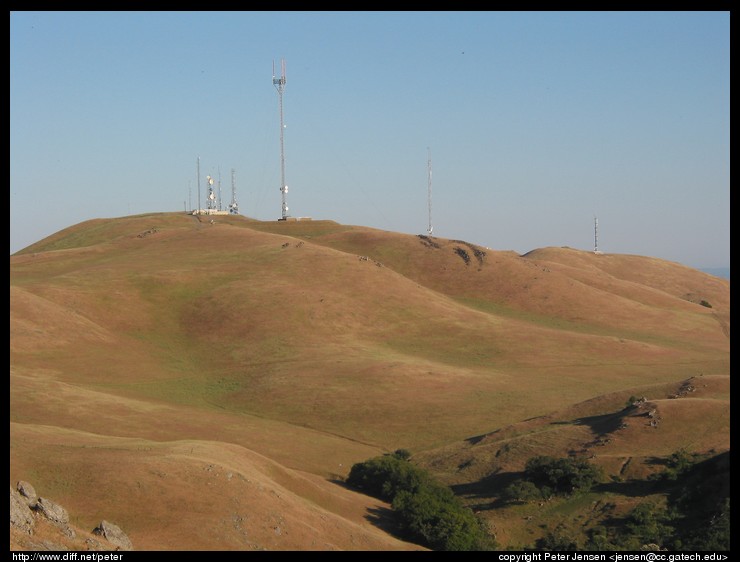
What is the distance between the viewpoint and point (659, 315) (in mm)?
106812

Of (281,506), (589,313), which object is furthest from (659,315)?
(281,506)

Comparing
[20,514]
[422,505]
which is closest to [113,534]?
[20,514]

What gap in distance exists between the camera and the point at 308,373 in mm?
73438

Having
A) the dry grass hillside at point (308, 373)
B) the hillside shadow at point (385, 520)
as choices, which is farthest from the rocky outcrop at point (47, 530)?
the hillside shadow at point (385, 520)

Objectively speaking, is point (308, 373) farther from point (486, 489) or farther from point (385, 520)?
point (385, 520)

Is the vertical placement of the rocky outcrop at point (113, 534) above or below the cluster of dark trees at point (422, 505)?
above

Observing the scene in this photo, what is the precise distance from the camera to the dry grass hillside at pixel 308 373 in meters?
34.3

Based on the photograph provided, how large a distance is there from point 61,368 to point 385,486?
36.2 meters

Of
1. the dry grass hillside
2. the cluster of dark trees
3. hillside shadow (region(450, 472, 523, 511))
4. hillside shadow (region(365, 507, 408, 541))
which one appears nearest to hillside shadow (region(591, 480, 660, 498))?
the dry grass hillside

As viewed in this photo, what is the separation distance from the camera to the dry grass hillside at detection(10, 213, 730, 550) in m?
34.3

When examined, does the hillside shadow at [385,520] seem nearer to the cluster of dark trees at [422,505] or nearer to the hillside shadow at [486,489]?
the cluster of dark trees at [422,505]

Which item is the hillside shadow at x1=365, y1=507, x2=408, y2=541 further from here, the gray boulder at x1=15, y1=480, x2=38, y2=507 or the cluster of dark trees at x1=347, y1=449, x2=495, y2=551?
the gray boulder at x1=15, y1=480, x2=38, y2=507
